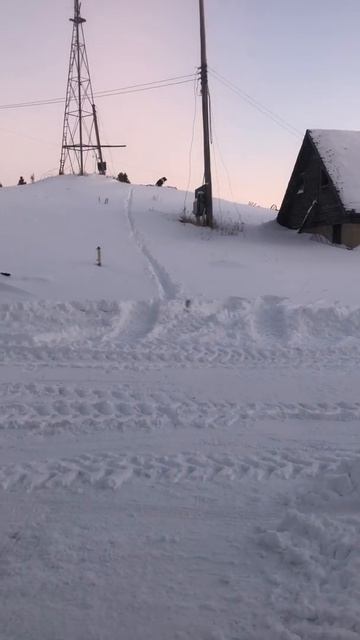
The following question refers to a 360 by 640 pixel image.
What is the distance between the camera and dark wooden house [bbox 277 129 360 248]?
20.5m

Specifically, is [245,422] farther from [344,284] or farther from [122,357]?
[344,284]

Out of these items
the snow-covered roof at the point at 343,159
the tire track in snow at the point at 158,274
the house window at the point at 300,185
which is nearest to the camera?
the tire track in snow at the point at 158,274

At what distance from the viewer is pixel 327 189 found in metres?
22.1

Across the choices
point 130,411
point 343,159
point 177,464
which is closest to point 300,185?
point 343,159

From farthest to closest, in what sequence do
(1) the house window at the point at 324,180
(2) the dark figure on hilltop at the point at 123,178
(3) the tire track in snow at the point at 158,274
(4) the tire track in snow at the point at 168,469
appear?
(2) the dark figure on hilltop at the point at 123,178
(1) the house window at the point at 324,180
(3) the tire track in snow at the point at 158,274
(4) the tire track in snow at the point at 168,469

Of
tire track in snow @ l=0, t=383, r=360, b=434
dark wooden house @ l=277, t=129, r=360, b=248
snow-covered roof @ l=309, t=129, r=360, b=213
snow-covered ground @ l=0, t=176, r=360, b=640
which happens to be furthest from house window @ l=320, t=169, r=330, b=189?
tire track in snow @ l=0, t=383, r=360, b=434

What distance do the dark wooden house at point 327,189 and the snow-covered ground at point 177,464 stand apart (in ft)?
31.4

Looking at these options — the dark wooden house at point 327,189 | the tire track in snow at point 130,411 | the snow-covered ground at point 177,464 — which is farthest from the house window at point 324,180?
the tire track in snow at point 130,411

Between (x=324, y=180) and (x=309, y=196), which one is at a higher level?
(x=324, y=180)

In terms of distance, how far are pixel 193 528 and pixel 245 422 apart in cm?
199

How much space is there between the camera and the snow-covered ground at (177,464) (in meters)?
2.94

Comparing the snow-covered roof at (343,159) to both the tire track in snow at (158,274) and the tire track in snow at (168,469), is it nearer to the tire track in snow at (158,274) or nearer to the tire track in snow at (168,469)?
the tire track in snow at (158,274)

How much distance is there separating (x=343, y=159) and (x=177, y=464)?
795 inches

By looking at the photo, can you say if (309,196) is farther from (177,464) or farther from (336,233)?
(177,464)
